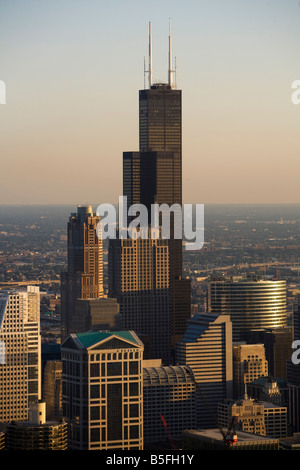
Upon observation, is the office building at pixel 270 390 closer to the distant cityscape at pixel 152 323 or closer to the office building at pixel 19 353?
the distant cityscape at pixel 152 323

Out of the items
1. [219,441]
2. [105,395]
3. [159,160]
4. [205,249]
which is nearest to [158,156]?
[159,160]

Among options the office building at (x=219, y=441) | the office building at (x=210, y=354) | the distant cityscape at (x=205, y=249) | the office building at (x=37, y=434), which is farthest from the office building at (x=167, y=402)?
the office building at (x=37, y=434)

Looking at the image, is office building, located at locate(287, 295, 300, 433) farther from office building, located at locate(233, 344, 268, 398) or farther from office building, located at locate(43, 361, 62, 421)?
office building, located at locate(43, 361, 62, 421)

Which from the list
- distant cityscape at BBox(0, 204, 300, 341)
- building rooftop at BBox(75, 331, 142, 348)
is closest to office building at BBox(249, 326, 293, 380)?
distant cityscape at BBox(0, 204, 300, 341)

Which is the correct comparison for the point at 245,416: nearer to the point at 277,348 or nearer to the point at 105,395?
the point at 105,395
